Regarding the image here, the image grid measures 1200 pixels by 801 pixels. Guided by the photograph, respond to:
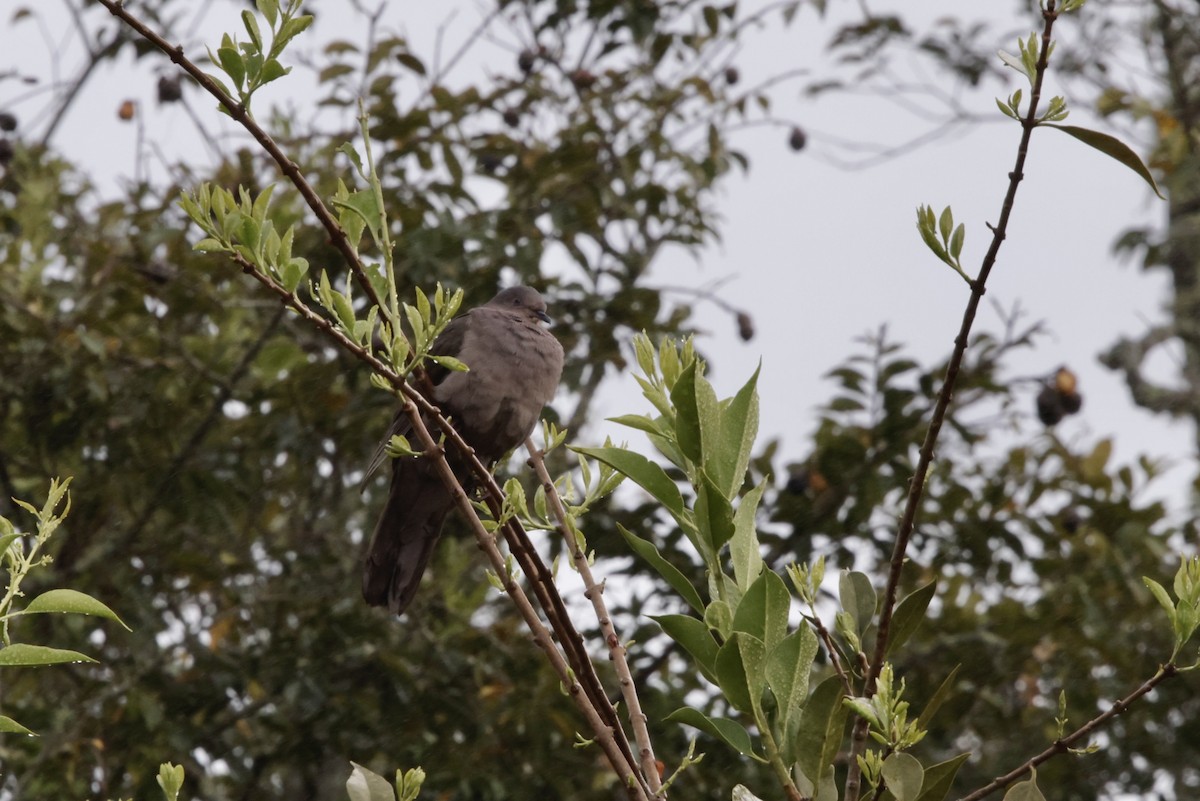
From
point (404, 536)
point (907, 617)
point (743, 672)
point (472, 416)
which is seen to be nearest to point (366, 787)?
point (743, 672)

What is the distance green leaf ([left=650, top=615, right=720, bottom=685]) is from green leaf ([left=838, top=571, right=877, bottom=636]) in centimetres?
25

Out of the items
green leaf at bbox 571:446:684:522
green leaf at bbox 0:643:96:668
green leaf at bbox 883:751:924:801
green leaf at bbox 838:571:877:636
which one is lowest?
green leaf at bbox 883:751:924:801

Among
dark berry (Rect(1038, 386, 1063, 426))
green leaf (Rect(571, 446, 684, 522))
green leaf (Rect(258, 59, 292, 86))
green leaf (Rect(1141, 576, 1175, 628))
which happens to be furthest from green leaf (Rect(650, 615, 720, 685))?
dark berry (Rect(1038, 386, 1063, 426))

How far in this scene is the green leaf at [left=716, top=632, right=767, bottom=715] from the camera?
4.69 feet

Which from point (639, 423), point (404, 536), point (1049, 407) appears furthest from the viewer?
point (1049, 407)

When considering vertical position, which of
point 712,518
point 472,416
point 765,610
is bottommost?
point 765,610

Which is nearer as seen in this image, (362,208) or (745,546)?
(745,546)

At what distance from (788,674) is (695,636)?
10cm

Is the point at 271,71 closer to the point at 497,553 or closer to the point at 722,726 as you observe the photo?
the point at 497,553

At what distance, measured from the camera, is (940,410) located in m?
1.39

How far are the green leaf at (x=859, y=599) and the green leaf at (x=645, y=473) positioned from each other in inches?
11.3

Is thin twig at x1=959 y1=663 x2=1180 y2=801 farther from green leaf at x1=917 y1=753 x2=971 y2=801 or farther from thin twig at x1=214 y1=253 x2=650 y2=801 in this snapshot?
thin twig at x1=214 y1=253 x2=650 y2=801

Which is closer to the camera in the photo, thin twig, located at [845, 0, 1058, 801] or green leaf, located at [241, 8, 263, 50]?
thin twig, located at [845, 0, 1058, 801]

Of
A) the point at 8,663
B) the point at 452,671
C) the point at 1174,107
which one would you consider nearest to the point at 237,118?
the point at 8,663
